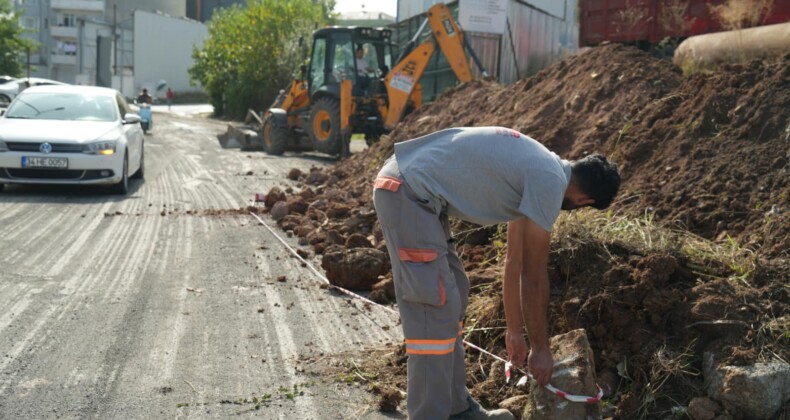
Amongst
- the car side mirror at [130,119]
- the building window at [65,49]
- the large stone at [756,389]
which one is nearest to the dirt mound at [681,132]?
the large stone at [756,389]

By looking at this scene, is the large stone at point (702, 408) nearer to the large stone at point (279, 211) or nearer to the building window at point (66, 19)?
the large stone at point (279, 211)

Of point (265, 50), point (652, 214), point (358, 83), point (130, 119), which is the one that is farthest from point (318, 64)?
point (265, 50)

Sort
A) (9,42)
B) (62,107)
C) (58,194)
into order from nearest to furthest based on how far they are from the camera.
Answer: (58,194) < (62,107) < (9,42)

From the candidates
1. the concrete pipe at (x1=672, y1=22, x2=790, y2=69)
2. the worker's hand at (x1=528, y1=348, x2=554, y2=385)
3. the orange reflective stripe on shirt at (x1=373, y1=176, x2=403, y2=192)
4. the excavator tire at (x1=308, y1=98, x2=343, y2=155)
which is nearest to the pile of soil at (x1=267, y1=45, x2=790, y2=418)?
the concrete pipe at (x1=672, y1=22, x2=790, y2=69)

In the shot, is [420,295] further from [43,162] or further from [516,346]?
[43,162]

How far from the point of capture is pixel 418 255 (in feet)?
13.9

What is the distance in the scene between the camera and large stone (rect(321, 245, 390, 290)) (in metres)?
7.94

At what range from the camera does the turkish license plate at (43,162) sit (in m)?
12.8

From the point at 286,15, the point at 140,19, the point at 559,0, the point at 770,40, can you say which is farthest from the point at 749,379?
the point at 140,19

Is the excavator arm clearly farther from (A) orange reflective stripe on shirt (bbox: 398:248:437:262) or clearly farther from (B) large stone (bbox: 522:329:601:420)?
(A) orange reflective stripe on shirt (bbox: 398:248:437:262)

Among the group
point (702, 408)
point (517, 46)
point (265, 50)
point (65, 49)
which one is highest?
point (65, 49)

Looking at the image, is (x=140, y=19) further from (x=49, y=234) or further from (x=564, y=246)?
(x=564, y=246)

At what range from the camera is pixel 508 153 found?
4195 millimetres

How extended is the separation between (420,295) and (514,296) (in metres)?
0.60
